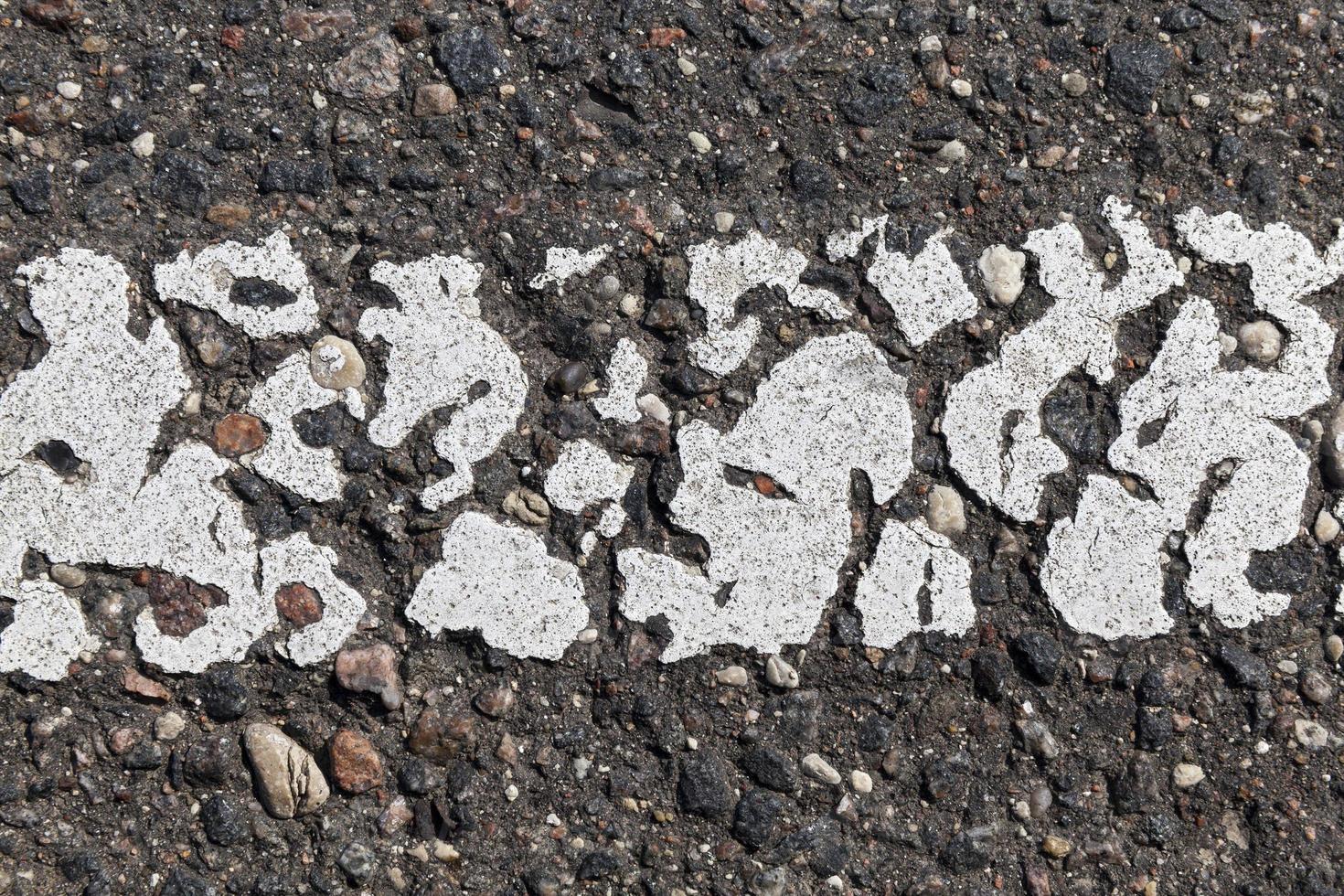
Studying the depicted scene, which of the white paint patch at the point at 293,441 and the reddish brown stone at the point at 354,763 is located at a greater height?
the white paint patch at the point at 293,441

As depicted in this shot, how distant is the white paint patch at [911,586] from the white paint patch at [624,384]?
0.54 meters

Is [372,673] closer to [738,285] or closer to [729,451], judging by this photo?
[729,451]

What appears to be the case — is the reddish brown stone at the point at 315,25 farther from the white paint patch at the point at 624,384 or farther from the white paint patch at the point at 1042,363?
the white paint patch at the point at 1042,363

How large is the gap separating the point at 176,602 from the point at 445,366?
0.65 meters

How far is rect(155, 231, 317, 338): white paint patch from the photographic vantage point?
1.94 meters

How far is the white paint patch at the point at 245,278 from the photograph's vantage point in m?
1.94

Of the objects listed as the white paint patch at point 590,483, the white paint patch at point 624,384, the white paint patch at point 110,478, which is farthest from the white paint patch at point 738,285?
the white paint patch at point 110,478

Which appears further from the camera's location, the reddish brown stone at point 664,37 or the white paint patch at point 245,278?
the reddish brown stone at point 664,37

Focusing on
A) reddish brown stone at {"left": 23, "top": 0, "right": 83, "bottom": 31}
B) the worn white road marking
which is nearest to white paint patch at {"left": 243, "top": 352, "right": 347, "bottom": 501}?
the worn white road marking

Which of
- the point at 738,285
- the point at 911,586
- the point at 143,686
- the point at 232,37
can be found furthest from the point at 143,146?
the point at 911,586

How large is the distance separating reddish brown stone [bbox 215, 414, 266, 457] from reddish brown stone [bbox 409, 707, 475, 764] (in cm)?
59

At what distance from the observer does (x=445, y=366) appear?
196cm

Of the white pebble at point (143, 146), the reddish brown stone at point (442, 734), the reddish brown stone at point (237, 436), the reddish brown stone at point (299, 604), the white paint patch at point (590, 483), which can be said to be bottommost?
the reddish brown stone at point (442, 734)

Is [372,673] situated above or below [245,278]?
below
